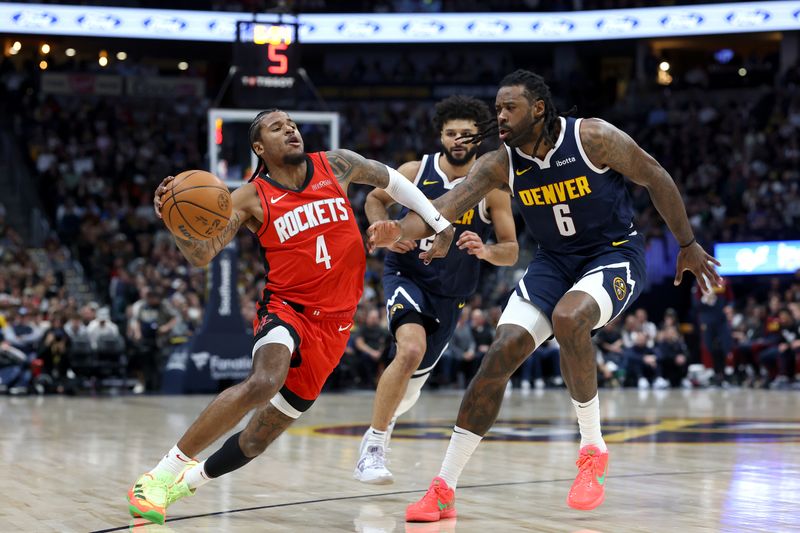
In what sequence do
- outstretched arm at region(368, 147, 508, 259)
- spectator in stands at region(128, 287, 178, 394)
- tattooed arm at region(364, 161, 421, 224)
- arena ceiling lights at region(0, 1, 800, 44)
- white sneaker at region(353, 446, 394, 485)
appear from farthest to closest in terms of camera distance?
1. arena ceiling lights at region(0, 1, 800, 44)
2. spectator in stands at region(128, 287, 178, 394)
3. tattooed arm at region(364, 161, 421, 224)
4. white sneaker at region(353, 446, 394, 485)
5. outstretched arm at region(368, 147, 508, 259)

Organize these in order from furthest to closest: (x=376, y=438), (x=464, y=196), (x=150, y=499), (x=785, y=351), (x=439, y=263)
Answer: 1. (x=785, y=351)
2. (x=439, y=263)
3. (x=376, y=438)
4. (x=464, y=196)
5. (x=150, y=499)

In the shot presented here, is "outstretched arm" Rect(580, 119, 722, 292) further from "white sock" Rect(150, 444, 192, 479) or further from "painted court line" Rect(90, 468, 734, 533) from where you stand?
"white sock" Rect(150, 444, 192, 479)

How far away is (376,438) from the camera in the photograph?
6.36 metres

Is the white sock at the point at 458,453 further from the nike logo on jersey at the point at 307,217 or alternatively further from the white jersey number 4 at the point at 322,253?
the nike logo on jersey at the point at 307,217

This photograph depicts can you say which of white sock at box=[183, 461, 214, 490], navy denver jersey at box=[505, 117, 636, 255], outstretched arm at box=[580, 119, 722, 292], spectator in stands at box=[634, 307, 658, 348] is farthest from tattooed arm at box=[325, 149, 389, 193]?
spectator in stands at box=[634, 307, 658, 348]

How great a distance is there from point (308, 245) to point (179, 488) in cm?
127

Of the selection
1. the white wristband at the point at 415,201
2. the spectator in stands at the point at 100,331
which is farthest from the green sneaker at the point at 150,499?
→ the spectator in stands at the point at 100,331

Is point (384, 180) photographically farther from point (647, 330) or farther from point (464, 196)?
point (647, 330)

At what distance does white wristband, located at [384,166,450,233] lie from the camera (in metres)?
5.75

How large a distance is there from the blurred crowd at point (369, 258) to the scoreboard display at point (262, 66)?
3671 mm

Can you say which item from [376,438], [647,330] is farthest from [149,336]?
[376,438]

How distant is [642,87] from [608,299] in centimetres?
2487

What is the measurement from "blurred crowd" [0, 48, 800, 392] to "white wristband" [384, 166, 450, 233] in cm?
1080

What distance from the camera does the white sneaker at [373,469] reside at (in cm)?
611
